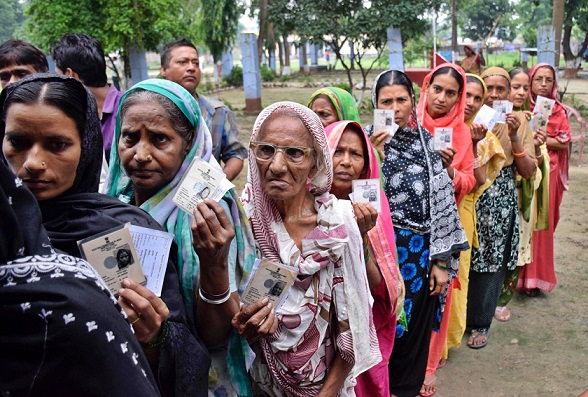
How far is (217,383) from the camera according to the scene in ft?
5.91

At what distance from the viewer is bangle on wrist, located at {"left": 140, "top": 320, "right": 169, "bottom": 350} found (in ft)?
4.80

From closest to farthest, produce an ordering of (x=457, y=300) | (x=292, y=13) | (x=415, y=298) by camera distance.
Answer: (x=415, y=298), (x=457, y=300), (x=292, y=13)

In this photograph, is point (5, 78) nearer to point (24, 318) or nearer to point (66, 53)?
point (66, 53)

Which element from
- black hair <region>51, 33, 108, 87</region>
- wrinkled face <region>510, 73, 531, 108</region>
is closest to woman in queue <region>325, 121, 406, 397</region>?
black hair <region>51, 33, 108, 87</region>

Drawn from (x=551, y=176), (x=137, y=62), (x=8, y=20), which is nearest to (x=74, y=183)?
(x=551, y=176)

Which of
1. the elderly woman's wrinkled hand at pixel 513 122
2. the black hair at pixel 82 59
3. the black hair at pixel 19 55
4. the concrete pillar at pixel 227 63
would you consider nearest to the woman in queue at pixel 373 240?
the black hair at pixel 82 59

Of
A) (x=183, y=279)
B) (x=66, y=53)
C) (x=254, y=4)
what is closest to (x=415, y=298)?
(x=183, y=279)

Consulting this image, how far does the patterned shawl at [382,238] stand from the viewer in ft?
8.38

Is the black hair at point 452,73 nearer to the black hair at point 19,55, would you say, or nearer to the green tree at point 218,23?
the black hair at point 19,55

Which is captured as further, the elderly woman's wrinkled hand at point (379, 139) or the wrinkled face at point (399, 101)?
the wrinkled face at point (399, 101)

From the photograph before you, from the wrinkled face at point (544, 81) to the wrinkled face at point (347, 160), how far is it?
346 centimetres

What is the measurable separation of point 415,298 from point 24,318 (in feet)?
8.69

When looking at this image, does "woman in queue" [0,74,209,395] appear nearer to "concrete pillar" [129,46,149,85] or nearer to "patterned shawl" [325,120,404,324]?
"patterned shawl" [325,120,404,324]

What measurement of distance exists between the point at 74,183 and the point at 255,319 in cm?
68
